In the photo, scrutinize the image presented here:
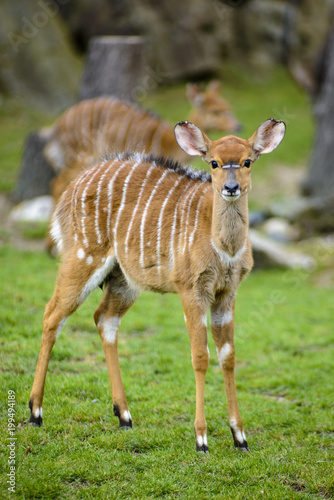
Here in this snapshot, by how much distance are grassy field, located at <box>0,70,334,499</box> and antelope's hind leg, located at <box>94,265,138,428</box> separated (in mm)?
278

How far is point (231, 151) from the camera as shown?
3.31 m

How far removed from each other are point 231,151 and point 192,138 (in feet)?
0.95

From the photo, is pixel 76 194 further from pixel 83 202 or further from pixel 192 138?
pixel 192 138

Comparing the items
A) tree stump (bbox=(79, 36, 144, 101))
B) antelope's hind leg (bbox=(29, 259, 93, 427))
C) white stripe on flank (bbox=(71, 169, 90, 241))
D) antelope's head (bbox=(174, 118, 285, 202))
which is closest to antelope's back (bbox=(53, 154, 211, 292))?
white stripe on flank (bbox=(71, 169, 90, 241))

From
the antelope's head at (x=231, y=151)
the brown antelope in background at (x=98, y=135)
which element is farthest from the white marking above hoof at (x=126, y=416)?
the brown antelope in background at (x=98, y=135)

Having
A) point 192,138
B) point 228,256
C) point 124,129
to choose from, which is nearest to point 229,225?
point 228,256

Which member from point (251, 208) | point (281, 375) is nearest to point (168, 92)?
point (251, 208)

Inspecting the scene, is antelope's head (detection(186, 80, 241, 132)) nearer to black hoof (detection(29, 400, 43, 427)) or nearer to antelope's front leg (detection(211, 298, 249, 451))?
antelope's front leg (detection(211, 298, 249, 451))

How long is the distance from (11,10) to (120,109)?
5.51 metres

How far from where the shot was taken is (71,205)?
3.93m

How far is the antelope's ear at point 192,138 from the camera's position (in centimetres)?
346

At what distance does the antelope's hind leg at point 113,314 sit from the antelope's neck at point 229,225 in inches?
32.4

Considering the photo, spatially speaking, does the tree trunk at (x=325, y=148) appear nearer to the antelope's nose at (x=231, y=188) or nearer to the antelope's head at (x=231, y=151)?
the antelope's head at (x=231, y=151)

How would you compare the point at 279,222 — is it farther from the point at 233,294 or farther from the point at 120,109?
the point at 233,294
